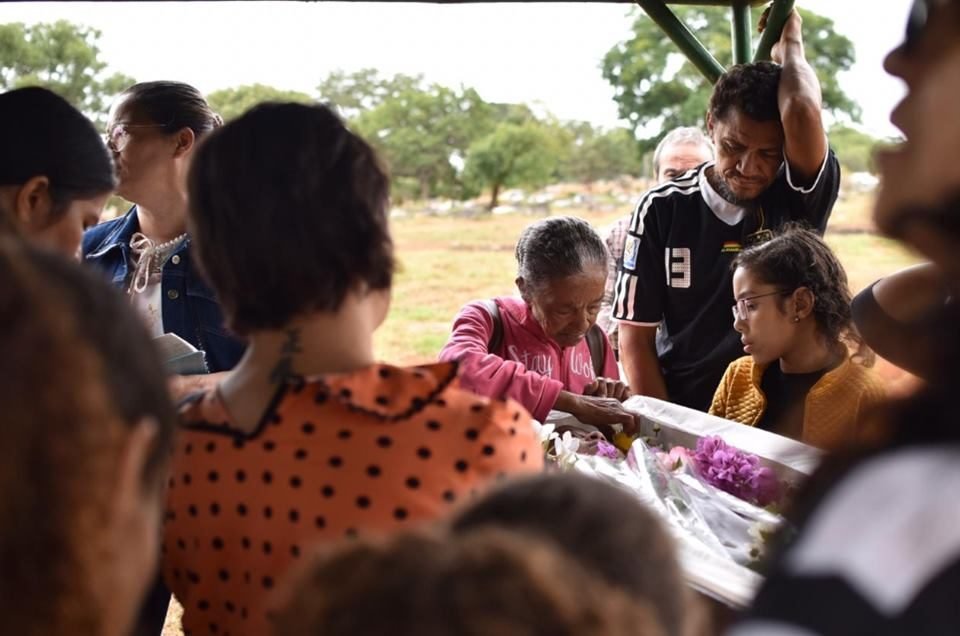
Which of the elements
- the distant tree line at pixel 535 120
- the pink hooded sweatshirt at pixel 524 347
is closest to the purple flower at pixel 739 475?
the pink hooded sweatshirt at pixel 524 347

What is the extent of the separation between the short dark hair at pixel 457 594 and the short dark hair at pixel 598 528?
0.10 ft

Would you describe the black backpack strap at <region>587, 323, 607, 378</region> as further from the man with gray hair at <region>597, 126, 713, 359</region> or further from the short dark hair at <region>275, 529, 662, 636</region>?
the short dark hair at <region>275, 529, 662, 636</region>

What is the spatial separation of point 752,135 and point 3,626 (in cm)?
242

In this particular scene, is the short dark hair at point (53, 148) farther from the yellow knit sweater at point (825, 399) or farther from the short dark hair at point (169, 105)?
the yellow knit sweater at point (825, 399)

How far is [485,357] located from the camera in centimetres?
249

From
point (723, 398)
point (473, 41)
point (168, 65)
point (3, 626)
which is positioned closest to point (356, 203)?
point (3, 626)

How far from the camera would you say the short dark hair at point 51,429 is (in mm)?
678

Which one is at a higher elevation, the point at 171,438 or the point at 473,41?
the point at 473,41

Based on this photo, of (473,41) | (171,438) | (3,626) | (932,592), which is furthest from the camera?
(473,41)

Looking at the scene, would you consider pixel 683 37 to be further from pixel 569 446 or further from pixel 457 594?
pixel 457 594

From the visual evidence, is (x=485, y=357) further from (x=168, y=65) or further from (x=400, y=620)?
(x=168, y=65)

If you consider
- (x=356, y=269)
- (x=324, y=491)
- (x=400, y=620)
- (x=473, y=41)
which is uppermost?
(x=473, y=41)

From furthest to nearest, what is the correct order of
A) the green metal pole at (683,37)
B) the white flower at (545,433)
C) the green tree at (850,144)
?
the green tree at (850,144), the green metal pole at (683,37), the white flower at (545,433)

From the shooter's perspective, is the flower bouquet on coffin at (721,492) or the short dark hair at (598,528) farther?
the flower bouquet on coffin at (721,492)
